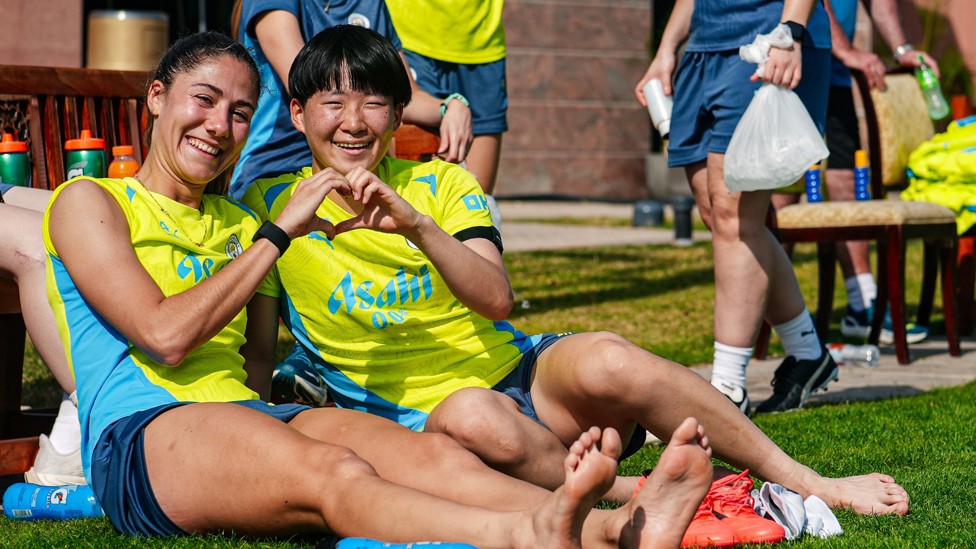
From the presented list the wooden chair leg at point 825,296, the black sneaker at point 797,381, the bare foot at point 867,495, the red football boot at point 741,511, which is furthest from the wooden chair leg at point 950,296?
the red football boot at point 741,511

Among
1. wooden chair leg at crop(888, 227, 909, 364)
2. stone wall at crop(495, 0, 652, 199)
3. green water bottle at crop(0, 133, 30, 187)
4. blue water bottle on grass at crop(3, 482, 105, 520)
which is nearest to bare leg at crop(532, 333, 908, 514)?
blue water bottle on grass at crop(3, 482, 105, 520)

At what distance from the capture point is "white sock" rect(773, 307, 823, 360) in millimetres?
4664

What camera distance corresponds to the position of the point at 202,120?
2984 mm

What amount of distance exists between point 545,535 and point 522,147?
12.5 meters

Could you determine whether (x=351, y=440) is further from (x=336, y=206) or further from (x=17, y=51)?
(x=17, y=51)

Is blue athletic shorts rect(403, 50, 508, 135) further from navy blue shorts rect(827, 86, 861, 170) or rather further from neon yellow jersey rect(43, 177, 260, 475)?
navy blue shorts rect(827, 86, 861, 170)

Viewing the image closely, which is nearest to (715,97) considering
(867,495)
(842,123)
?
(867,495)

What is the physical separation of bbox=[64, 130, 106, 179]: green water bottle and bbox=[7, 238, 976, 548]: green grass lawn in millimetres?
1134

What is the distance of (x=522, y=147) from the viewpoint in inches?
575

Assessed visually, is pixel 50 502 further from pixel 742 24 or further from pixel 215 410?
pixel 742 24

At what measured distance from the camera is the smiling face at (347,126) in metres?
3.08

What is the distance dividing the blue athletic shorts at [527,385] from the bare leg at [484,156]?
1676 millimetres

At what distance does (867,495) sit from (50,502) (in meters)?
1.99

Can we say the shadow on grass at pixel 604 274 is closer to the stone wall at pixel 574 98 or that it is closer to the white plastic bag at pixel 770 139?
the white plastic bag at pixel 770 139
